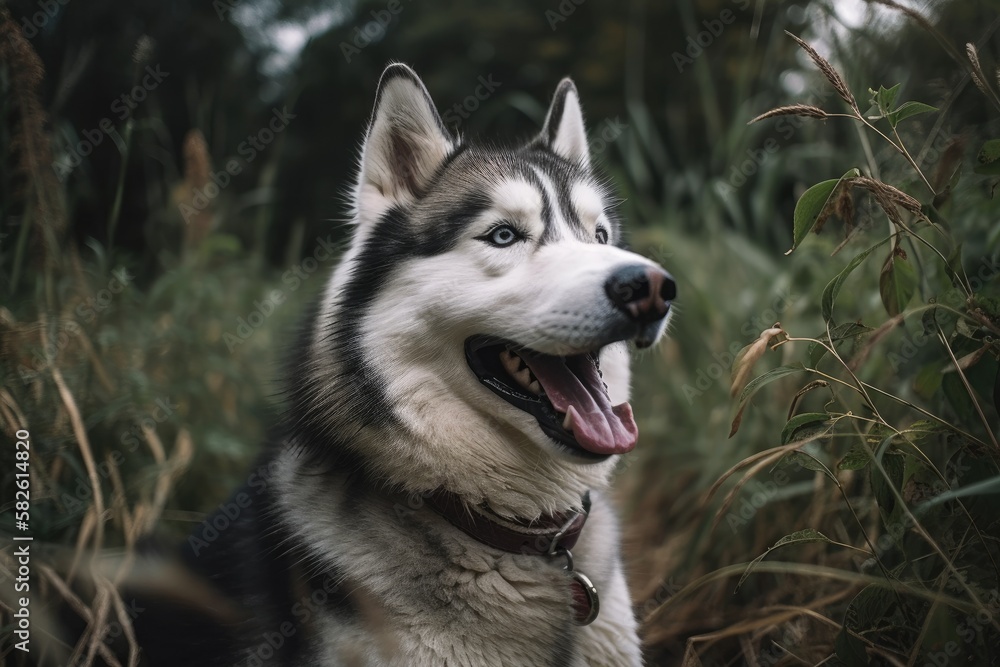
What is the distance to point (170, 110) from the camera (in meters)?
6.31

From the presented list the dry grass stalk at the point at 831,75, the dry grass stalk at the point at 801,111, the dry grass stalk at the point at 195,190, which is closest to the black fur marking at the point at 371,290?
the dry grass stalk at the point at 801,111

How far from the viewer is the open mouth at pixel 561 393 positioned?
2.00 meters

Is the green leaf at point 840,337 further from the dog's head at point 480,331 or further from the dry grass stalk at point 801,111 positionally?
the dry grass stalk at point 801,111

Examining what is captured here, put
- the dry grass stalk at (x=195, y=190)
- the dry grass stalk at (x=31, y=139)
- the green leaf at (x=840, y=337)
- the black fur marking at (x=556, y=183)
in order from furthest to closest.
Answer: the dry grass stalk at (x=195, y=190) < the dry grass stalk at (x=31, y=139) < the black fur marking at (x=556, y=183) < the green leaf at (x=840, y=337)

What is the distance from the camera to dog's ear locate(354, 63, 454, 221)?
7.61 feet

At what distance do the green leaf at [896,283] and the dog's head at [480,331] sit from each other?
2.07ft

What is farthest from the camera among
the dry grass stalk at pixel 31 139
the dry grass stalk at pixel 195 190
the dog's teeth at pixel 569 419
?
the dry grass stalk at pixel 195 190

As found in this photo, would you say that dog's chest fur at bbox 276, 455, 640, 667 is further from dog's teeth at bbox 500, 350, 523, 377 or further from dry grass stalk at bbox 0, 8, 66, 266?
dry grass stalk at bbox 0, 8, 66, 266

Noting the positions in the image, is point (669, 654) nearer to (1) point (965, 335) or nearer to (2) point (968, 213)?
(1) point (965, 335)

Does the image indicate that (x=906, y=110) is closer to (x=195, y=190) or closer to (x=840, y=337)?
(x=840, y=337)

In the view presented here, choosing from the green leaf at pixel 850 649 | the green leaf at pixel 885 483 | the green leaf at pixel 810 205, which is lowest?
the green leaf at pixel 850 649

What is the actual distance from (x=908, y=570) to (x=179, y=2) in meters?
5.99

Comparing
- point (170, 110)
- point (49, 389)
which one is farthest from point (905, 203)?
point (170, 110)

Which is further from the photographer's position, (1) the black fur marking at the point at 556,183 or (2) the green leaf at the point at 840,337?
(1) the black fur marking at the point at 556,183
